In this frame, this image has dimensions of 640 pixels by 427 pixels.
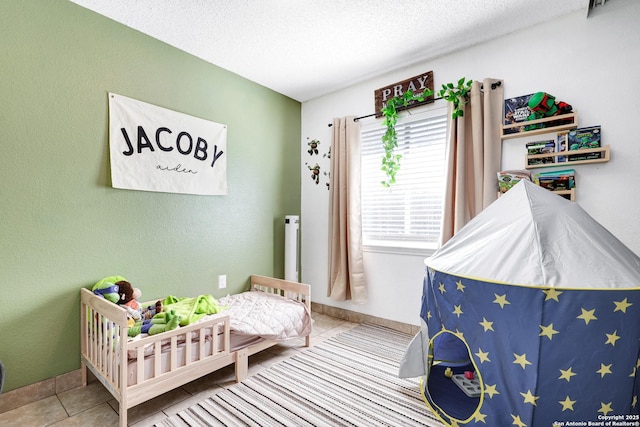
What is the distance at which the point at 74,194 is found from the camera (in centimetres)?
200

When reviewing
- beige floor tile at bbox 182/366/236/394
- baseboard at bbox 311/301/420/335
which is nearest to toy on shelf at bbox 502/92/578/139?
baseboard at bbox 311/301/420/335

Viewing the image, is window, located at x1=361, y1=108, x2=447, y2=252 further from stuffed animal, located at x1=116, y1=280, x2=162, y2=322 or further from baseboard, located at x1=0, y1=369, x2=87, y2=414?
baseboard, located at x1=0, y1=369, x2=87, y2=414

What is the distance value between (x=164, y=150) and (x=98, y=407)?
176 cm

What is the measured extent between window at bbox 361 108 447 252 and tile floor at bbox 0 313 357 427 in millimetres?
1729

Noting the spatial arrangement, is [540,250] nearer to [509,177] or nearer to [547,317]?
[547,317]

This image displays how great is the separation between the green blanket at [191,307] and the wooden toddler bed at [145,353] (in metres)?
0.08

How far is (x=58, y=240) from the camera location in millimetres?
1939

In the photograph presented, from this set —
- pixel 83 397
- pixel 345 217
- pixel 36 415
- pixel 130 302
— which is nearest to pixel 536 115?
pixel 345 217

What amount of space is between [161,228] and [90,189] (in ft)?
1.80

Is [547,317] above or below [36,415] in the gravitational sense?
above

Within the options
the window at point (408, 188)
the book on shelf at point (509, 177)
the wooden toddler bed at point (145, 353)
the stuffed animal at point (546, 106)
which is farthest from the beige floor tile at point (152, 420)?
the stuffed animal at point (546, 106)

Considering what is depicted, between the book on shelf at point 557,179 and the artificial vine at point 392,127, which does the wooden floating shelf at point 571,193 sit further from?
the artificial vine at point 392,127

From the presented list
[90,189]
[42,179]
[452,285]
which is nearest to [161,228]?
[90,189]

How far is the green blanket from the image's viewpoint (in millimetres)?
2012
